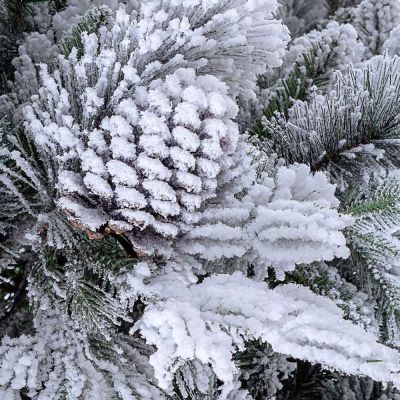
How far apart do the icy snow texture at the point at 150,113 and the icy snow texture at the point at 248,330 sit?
83 mm

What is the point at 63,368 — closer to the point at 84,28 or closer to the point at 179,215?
the point at 179,215

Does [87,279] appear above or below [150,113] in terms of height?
below

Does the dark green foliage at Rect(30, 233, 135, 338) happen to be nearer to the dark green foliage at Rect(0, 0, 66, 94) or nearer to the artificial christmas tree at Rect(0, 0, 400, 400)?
the artificial christmas tree at Rect(0, 0, 400, 400)

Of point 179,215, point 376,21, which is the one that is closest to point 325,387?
point 179,215

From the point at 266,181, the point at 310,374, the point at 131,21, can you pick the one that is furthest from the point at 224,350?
the point at 310,374

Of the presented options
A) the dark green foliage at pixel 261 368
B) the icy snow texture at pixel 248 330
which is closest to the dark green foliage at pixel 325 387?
the dark green foliage at pixel 261 368

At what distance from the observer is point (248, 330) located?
1.37 feet

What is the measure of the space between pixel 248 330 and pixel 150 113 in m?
0.21

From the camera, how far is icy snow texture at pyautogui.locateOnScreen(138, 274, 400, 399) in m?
0.38

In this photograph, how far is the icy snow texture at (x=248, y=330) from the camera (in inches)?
14.8

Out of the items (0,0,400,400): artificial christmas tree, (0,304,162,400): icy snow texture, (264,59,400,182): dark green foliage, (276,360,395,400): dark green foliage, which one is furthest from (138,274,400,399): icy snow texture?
(276,360,395,400): dark green foliage

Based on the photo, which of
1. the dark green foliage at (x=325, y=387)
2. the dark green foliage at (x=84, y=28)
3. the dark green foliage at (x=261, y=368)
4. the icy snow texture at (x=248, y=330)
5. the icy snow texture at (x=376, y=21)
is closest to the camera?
the icy snow texture at (x=248, y=330)

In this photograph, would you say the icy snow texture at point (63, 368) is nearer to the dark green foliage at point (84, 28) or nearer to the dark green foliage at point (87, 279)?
the dark green foliage at point (87, 279)

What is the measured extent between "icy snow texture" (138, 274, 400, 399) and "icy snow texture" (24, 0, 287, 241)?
0.27 feet
